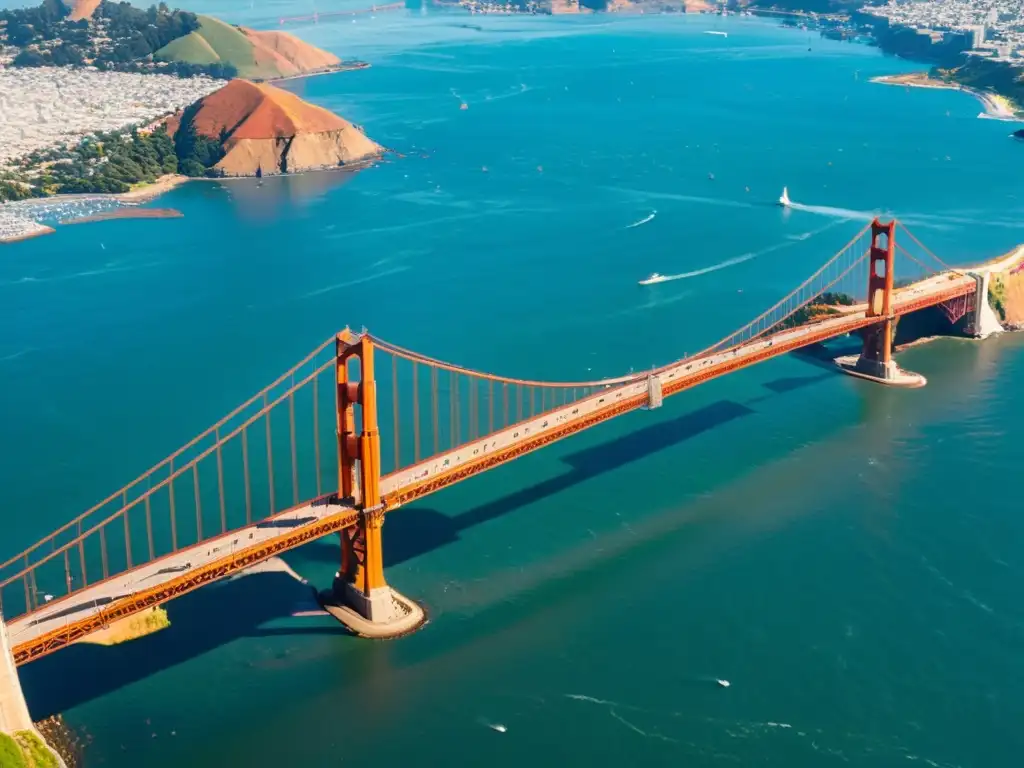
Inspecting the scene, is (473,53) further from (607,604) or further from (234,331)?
(607,604)

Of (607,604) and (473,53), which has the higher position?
(473,53)

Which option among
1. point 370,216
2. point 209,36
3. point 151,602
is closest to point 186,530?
point 151,602

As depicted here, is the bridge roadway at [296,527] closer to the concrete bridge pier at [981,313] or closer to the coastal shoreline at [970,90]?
the concrete bridge pier at [981,313]

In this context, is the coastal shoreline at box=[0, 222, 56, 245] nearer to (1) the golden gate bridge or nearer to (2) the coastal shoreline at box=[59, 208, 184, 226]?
(2) the coastal shoreline at box=[59, 208, 184, 226]

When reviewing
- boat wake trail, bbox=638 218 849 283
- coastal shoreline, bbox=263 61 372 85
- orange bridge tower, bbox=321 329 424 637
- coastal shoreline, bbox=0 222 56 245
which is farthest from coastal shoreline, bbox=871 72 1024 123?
orange bridge tower, bbox=321 329 424 637

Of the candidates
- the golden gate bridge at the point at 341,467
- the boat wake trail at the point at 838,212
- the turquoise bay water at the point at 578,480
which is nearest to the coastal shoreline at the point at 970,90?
the turquoise bay water at the point at 578,480

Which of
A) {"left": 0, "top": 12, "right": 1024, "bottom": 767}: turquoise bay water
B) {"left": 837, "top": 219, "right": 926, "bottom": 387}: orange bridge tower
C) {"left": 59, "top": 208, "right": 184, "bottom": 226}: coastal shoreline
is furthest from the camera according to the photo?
{"left": 59, "top": 208, "right": 184, "bottom": 226}: coastal shoreline

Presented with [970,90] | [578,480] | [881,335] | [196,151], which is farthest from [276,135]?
[970,90]
